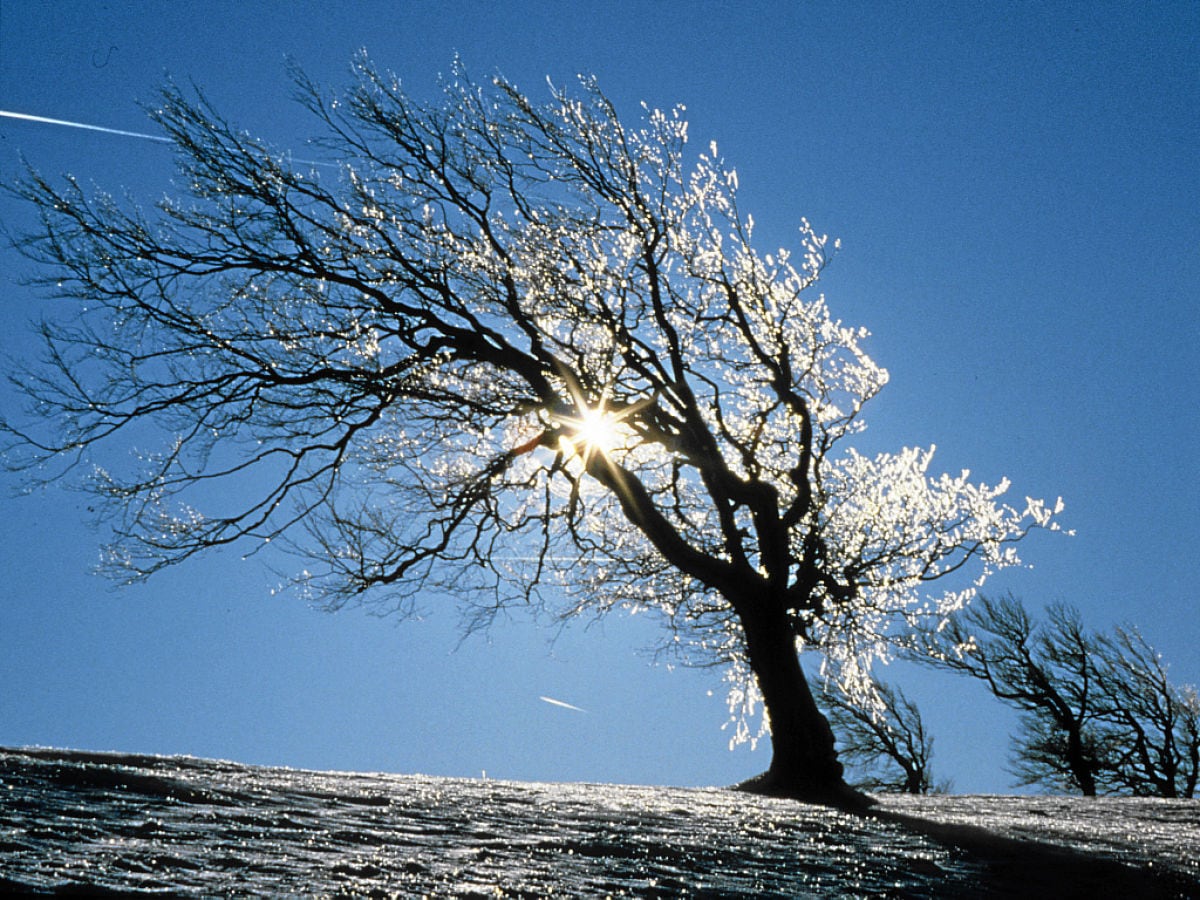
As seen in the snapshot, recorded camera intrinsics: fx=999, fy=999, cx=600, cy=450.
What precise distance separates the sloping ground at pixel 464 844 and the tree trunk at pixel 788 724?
4302 mm

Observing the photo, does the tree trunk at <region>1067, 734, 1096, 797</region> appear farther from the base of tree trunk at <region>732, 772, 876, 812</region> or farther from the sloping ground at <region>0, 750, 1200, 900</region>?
the sloping ground at <region>0, 750, 1200, 900</region>

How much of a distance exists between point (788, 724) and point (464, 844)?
7.46 m

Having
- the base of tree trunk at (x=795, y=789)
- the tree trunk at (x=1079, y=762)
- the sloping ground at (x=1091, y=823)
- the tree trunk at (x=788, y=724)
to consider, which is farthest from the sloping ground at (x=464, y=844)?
the tree trunk at (x=1079, y=762)

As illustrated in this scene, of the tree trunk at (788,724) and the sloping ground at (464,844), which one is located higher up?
the tree trunk at (788,724)

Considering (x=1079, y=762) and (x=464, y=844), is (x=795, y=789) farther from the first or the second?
(x=1079, y=762)

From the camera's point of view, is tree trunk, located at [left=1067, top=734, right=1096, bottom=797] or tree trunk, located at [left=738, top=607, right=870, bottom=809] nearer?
tree trunk, located at [left=738, top=607, right=870, bottom=809]

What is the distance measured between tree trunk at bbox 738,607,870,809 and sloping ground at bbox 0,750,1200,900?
169 inches

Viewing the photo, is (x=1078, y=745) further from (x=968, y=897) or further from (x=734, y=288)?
(x=968, y=897)

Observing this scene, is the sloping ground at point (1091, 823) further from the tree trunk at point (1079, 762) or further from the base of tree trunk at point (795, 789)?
the tree trunk at point (1079, 762)

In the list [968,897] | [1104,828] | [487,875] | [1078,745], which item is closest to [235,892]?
[487,875]

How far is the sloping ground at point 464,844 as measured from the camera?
2.74 m

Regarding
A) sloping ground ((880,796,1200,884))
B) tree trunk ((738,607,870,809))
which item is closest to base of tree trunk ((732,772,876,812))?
tree trunk ((738,607,870,809))

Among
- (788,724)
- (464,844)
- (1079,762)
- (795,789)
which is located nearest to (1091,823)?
(795,789)

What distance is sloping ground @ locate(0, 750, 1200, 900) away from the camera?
2.74 meters
